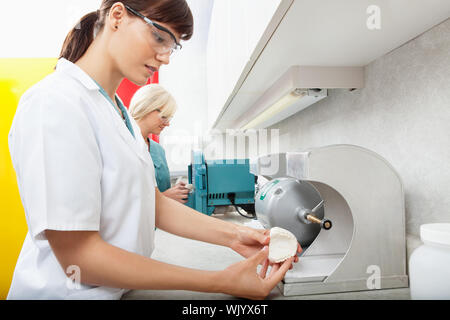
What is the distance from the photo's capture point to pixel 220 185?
5.40 ft

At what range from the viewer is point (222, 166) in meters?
1.64

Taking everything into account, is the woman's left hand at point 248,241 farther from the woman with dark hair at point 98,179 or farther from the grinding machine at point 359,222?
the grinding machine at point 359,222

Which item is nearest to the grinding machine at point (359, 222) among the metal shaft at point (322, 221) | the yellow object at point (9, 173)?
the metal shaft at point (322, 221)

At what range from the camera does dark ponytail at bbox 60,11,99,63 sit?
639 millimetres

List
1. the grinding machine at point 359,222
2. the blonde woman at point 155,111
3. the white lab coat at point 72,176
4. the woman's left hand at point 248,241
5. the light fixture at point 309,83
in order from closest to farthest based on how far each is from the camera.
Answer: the white lab coat at point 72,176 → the grinding machine at point 359,222 → the woman's left hand at point 248,241 → the light fixture at point 309,83 → the blonde woman at point 155,111

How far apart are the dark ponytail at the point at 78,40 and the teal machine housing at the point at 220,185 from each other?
1026 mm

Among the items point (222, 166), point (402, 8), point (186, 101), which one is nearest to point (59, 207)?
point (402, 8)

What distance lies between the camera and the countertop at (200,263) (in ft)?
1.99

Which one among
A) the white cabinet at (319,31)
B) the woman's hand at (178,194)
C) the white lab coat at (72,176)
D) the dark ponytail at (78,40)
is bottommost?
the woman's hand at (178,194)

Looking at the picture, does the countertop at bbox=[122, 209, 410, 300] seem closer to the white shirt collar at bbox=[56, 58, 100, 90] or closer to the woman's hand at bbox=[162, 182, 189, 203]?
the woman's hand at bbox=[162, 182, 189, 203]

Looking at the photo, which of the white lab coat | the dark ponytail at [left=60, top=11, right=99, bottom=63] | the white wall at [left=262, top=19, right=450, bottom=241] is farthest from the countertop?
the dark ponytail at [left=60, top=11, right=99, bottom=63]

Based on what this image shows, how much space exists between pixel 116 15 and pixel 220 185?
118 centimetres

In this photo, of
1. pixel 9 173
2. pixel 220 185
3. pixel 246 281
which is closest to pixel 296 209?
pixel 246 281
